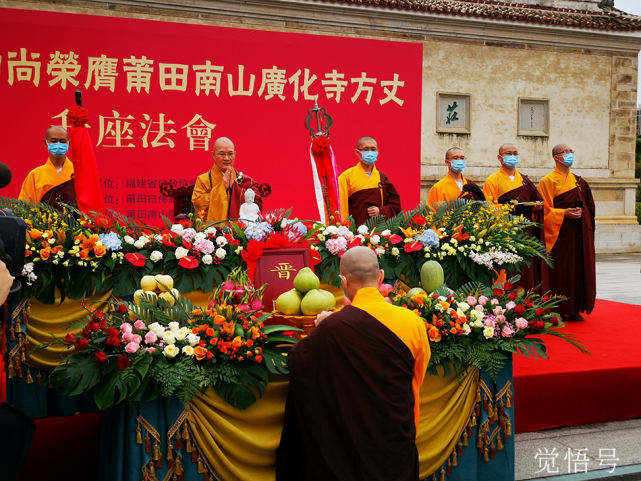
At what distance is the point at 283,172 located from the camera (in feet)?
26.9

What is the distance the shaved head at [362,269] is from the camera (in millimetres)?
1804

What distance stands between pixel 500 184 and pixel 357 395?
373 centimetres

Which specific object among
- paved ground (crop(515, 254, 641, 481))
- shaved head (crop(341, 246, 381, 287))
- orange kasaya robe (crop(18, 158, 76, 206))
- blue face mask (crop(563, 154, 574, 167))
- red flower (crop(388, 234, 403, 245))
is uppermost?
blue face mask (crop(563, 154, 574, 167))

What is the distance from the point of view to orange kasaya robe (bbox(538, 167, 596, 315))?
15.6 feet

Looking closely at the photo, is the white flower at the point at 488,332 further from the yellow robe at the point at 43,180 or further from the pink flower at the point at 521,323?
the yellow robe at the point at 43,180

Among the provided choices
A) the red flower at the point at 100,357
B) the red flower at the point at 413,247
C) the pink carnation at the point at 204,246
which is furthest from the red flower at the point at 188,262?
the red flower at the point at 413,247

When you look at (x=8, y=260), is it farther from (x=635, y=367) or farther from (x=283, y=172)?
(x=283, y=172)

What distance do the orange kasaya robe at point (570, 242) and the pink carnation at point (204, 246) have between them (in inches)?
131

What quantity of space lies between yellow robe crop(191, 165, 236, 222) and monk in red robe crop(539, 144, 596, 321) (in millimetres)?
2890

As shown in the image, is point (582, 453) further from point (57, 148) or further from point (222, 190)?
point (57, 148)

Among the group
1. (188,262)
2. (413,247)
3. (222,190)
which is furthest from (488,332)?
(222,190)

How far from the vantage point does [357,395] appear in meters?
1.68

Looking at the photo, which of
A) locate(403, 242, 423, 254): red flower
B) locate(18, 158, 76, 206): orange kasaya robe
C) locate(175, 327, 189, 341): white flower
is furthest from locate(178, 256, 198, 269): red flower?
locate(18, 158, 76, 206): orange kasaya robe

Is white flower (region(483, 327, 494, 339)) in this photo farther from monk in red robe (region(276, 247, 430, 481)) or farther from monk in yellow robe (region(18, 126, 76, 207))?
monk in yellow robe (region(18, 126, 76, 207))
